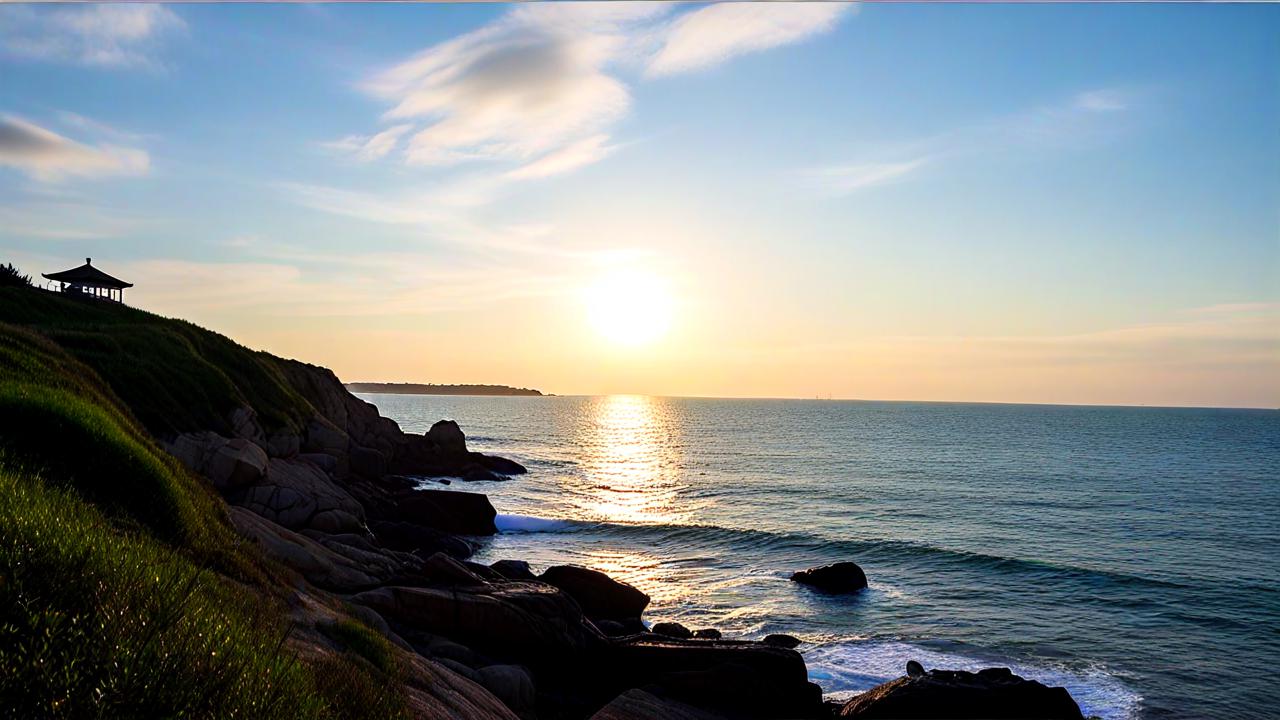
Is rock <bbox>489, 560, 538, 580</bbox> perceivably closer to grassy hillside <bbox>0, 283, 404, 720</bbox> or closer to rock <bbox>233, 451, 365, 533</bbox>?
rock <bbox>233, 451, 365, 533</bbox>

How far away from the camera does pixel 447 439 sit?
75.8 meters

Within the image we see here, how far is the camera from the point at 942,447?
10975 centimetres

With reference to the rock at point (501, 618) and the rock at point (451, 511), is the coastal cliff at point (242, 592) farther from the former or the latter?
the rock at point (451, 511)

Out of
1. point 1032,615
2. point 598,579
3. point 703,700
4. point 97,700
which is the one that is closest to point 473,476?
point 598,579

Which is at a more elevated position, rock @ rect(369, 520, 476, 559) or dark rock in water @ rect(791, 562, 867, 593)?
rock @ rect(369, 520, 476, 559)

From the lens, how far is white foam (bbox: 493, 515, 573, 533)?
49031 mm

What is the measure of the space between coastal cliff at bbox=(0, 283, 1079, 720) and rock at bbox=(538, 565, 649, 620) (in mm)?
85

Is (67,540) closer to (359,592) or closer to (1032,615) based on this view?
(359,592)

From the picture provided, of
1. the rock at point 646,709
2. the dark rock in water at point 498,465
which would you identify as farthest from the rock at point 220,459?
the dark rock in water at point 498,465

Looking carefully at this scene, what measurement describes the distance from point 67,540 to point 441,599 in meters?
14.3

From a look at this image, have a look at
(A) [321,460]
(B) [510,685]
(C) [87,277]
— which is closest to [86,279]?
(C) [87,277]

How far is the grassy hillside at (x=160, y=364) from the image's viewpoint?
25.7 metres

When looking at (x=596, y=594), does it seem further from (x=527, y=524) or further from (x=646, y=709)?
(x=527, y=524)

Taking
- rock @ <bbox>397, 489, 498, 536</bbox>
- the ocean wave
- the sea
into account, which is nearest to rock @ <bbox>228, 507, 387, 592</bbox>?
the sea
